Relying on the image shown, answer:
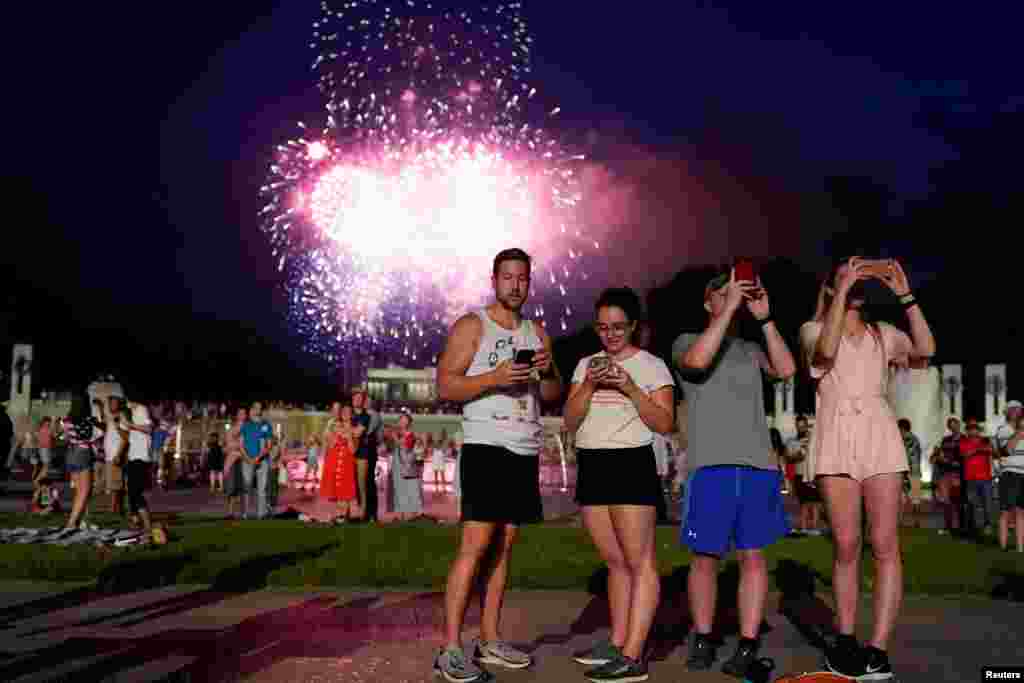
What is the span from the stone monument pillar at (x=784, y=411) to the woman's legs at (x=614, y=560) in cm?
3574

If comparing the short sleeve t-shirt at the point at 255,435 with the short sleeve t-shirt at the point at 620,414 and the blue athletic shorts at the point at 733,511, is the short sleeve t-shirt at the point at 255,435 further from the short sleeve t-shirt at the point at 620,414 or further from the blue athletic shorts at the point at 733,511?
the blue athletic shorts at the point at 733,511

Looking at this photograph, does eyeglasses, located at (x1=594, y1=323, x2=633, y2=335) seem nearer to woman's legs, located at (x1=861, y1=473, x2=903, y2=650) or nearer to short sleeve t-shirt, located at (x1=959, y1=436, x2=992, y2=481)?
woman's legs, located at (x1=861, y1=473, x2=903, y2=650)

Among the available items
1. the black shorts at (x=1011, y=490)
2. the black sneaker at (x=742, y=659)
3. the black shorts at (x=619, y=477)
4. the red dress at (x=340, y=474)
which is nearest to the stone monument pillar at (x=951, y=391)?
the black shorts at (x=1011, y=490)

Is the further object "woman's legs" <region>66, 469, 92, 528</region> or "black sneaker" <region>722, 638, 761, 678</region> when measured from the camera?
"woman's legs" <region>66, 469, 92, 528</region>

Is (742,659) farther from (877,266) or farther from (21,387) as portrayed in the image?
(21,387)

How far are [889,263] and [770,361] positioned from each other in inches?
33.5

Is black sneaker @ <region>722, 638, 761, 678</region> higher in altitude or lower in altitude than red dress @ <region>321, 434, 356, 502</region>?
lower

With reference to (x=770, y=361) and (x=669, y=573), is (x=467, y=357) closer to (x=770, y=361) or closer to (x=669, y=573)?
(x=770, y=361)

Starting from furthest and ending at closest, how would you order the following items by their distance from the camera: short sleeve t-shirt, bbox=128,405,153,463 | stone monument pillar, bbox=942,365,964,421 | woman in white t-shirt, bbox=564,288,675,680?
stone monument pillar, bbox=942,365,964,421, short sleeve t-shirt, bbox=128,405,153,463, woman in white t-shirt, bbox=564,288,675,680

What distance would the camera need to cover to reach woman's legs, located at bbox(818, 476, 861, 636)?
5.78 metres

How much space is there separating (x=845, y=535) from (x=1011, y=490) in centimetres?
862

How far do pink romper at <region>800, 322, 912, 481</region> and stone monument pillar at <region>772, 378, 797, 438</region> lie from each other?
35359 mm

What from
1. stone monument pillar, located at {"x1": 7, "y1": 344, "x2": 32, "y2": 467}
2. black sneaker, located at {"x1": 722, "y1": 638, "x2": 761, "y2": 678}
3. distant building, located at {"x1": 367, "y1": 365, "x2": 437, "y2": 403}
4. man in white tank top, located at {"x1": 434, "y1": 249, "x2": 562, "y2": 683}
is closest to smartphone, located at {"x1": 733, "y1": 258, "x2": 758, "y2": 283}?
man in white tank top, located at {"x1": 434, "y1": 249, "x2": 562, "y2": 683}

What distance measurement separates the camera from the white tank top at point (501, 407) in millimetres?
5723
